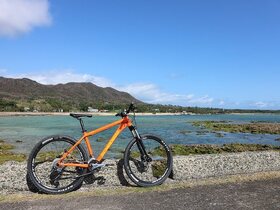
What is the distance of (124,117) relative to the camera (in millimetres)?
7590

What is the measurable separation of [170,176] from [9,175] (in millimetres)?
3164

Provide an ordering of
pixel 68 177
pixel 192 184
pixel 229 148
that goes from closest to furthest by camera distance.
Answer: pixel 68 177 → pixel 192 184 → pixel 229 148

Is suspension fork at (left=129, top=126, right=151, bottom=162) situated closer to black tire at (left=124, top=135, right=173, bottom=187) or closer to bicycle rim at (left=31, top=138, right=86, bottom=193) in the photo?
black tire at (left=124, top=135, right=173, bottom=187)

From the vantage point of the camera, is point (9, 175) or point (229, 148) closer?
point (9, 175)

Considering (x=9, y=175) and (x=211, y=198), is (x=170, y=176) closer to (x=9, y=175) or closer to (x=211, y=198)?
(x=211, y=198)

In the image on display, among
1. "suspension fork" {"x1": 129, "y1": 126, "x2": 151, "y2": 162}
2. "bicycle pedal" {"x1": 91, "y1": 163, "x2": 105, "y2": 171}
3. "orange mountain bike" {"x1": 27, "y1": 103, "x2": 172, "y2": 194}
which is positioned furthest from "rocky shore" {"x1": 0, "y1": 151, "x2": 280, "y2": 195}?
"suspension fork" {"x1": 129, "y1": 126, "x2": 151, "y2": 162}

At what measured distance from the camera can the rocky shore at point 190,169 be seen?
6910 millimetres

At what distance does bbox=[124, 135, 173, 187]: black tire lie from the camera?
742 centimetres

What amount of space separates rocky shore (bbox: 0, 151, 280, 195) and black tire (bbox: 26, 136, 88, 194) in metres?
0.25

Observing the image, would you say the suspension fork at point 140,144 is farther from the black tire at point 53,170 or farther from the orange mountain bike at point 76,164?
the black tire at point 53,170

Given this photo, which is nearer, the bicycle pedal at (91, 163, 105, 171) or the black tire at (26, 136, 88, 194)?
the black tire at (26, 136, 88, 194)

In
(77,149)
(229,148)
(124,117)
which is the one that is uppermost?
(124,117)

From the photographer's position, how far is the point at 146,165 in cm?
765

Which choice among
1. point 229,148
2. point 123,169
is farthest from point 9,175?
point 229,148
